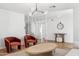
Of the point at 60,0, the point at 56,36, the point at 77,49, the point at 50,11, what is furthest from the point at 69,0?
the point at 77,49

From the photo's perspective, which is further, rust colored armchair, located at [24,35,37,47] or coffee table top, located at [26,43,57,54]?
rust colored armchair, located at [24,35,37,47]

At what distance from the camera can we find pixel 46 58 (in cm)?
185

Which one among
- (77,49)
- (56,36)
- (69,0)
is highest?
(69,0)

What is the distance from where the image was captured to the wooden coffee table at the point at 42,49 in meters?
1.86

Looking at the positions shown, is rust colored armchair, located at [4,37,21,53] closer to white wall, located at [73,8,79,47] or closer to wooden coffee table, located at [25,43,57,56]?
wooden coffee table, located at [25,43,57,56]

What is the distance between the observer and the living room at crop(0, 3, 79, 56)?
1889mm

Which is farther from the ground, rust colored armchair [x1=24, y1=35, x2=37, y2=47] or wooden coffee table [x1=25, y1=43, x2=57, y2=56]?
rust colored armchair [x1=24, y1=35, x2=37, y2=47]

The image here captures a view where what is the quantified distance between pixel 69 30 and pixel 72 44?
235mm

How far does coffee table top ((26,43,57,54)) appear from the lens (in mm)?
1854

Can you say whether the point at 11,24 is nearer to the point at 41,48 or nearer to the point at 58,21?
the point at 41,48

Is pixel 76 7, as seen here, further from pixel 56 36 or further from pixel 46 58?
pixel 46 58

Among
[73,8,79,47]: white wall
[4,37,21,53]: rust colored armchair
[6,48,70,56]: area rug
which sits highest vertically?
[73,8,79,47]: white wall

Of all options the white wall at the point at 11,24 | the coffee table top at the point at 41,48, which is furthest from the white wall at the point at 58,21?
the white wall at the point at 11,24

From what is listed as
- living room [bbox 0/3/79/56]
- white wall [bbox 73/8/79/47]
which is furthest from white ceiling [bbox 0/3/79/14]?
white wall [bbox 73/8/79/47]
